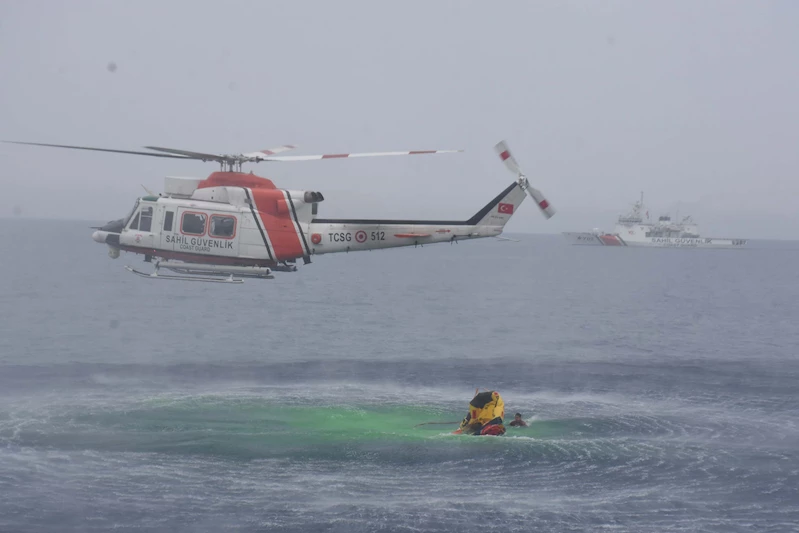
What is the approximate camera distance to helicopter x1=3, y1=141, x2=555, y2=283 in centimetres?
3444

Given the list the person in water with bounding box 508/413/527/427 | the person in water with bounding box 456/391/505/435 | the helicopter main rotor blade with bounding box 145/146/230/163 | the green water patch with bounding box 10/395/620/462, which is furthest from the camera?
the person in water with bounding box 508/413/527/427

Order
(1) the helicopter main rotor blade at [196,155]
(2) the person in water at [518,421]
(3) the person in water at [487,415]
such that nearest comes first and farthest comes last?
(1) the helicopter main rotor blade at [196,155], (3) the person in water at [487,415], (2) the person in water at [518,421]

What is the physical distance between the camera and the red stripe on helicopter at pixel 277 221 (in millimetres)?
34594

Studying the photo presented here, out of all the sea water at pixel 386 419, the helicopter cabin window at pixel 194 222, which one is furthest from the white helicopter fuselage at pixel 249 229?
the sea water at pixel 386 419

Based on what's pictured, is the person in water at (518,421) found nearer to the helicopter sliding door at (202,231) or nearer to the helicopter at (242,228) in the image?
the helicopter at (242,228)

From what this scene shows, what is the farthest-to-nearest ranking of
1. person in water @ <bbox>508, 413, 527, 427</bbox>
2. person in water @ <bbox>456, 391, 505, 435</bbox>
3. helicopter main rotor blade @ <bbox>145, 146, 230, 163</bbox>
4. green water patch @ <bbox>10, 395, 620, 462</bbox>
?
person in water @ <bbox>508, 413, 527, 427</bbox>
person in water @ <bbox>456, 391, 505, 435</bbox>
green water patch @ <bbox>10, 395, 620, 462</bbox>
helicopter main rotor blade @ <bbox>145, 146, 230, 163</bbox>

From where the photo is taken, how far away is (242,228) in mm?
34469

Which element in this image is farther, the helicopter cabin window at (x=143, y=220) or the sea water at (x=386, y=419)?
the sea water at (x=386, y=419)

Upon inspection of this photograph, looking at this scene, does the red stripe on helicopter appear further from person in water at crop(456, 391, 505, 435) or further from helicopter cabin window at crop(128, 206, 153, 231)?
person in water at crop(456, 391, 505, 435)

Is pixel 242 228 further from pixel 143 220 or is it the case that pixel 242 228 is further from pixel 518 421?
pixel 518 421

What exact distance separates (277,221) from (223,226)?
7.53 ft

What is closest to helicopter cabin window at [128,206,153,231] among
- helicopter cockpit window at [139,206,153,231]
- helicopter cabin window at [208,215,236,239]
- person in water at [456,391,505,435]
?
helicopter cockpit window at [139,206,153,231]

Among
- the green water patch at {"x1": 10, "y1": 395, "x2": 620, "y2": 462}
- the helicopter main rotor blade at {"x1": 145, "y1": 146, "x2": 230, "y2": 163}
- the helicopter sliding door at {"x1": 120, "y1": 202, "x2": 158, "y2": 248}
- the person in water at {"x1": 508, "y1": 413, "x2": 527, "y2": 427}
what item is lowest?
the green water patch at {"x1": 10, "y1": 395, "x2": 620, "y2": 462}

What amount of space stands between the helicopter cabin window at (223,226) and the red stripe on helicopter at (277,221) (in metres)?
1.27
